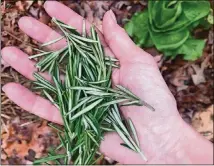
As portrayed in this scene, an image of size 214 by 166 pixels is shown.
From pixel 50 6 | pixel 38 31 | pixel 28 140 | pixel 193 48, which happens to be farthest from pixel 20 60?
→ pixel 193 48

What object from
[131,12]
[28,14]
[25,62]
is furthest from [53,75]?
[131,12]

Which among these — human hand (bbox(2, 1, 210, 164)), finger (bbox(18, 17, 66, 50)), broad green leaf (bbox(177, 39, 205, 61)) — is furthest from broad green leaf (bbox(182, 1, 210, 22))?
finger (bbox(18, 17, 66, 50))

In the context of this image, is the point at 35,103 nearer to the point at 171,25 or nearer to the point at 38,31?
the point at 38,31

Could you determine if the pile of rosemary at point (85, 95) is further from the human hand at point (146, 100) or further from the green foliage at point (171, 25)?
the green foliage at point (171, 25)

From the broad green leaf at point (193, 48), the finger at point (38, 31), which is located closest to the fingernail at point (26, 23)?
the finger at point (38, 31)

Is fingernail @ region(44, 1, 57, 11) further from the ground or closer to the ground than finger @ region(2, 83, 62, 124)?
further from the ground

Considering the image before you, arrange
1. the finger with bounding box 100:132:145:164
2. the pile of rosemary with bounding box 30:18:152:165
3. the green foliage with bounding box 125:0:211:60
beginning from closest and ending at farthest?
the pile of rosemary with bounding box 30:18:152:165 → the finger with bounding box 100:132:145:164 → the green foliage with bounding box 125:0:211:60

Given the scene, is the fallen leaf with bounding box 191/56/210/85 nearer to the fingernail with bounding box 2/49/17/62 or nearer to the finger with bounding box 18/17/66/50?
the finger with bounding box 18/17/66/50
